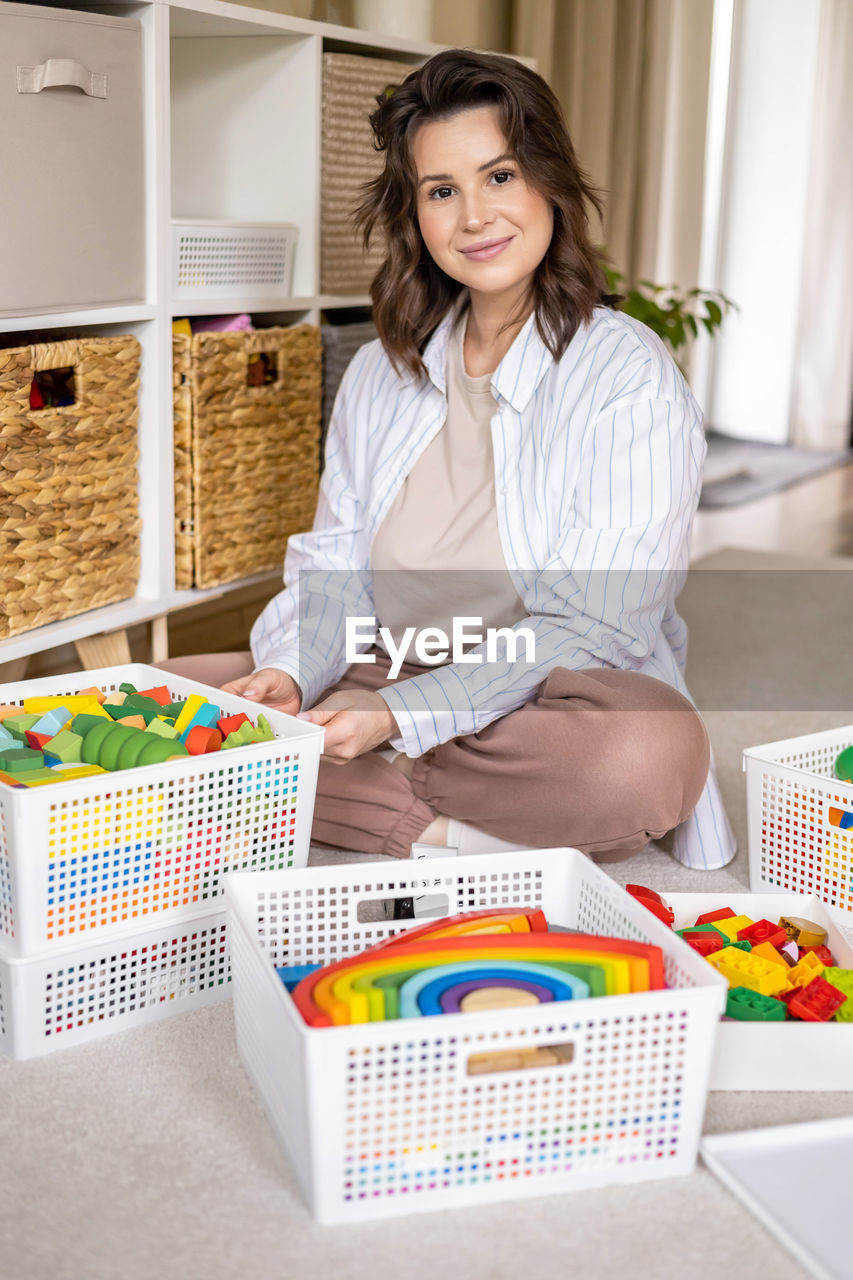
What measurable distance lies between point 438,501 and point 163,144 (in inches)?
22.5

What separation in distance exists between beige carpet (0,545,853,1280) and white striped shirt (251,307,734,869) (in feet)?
1.52

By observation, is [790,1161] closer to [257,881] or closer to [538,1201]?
[538,1201]

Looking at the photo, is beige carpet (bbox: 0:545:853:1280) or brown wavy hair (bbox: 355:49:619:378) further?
brown wavy hair (bbox: 355:49:619:378)

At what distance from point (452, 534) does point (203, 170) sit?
33.0 inches

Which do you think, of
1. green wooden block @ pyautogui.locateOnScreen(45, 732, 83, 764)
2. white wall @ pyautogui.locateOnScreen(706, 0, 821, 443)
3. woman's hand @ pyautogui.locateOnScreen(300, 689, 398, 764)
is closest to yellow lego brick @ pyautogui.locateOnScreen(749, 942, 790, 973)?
woman's hand @ pyautogui.locateOnScreen(300, 689, 398, 764)

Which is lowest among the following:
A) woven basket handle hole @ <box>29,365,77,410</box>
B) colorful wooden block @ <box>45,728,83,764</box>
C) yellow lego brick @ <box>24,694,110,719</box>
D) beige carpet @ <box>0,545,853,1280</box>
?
beige carpet @ <box>0,545,853,1280</box>

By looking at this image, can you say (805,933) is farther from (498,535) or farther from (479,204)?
(479,204)

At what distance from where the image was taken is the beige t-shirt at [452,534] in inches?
61.3

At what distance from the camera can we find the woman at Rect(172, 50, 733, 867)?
142 cm

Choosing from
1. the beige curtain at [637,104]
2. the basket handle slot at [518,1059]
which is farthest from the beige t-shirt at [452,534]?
the beige curtain at [637,104]

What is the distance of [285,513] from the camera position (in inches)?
79.3

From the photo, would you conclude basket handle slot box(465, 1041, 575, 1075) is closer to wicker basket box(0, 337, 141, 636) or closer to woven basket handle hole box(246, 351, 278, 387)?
wicker basket box(0, 337, 141, 636)

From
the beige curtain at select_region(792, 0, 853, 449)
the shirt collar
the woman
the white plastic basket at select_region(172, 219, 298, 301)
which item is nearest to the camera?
the woman

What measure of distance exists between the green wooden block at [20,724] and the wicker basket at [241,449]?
2.00 ft
